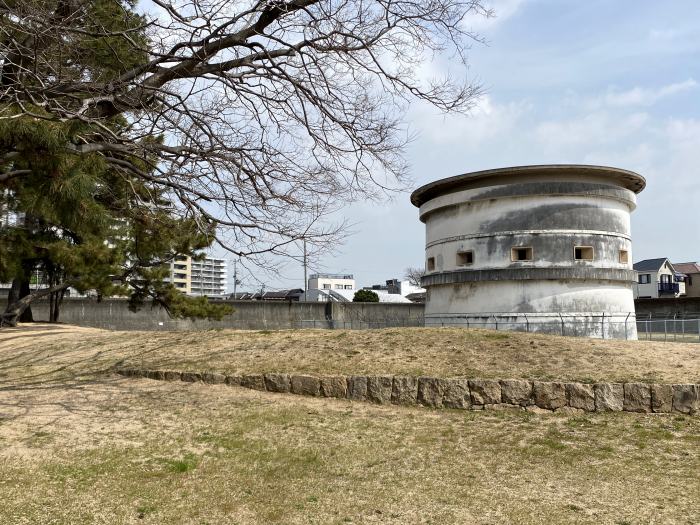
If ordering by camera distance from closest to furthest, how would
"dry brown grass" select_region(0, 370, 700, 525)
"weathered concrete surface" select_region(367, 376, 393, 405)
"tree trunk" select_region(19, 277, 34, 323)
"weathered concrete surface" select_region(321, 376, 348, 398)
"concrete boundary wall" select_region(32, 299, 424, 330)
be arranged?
"dry brown grass" select_region(0, 370, 700, 525)
"weathered concrete surface" select_region(367, 376, 393, 405)
"weathered concrete surface" select_region(321, 376, 348, 398)
"tree trunk" select_region(19, 277, 34, 323)
"concrete boundary wall" select_region(32, 299, 424, 330)

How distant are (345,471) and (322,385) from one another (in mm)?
3659

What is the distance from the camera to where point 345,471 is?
21.9ft

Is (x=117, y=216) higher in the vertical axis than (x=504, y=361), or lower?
higher

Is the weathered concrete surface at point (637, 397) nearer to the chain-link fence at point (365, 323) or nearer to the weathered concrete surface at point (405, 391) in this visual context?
the weathered concrete surface at point (405, 391)

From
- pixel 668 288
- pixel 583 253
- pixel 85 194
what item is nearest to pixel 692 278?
pixel 668 288

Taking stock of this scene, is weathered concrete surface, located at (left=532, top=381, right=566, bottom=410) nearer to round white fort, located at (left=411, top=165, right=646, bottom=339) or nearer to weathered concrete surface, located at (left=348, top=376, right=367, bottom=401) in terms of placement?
weathered concrete surface, located at (left=348, top=376, right=367, bottom=401)

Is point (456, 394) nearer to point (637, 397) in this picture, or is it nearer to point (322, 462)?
point (637, 397)

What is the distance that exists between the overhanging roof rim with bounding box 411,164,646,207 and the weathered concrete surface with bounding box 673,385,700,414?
37.8 ft

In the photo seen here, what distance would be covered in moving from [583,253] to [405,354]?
11.1m

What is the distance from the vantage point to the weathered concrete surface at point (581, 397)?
923 cm

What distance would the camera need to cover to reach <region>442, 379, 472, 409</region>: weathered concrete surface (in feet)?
31.4

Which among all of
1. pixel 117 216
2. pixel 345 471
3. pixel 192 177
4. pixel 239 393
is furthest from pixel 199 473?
pixel 117 216

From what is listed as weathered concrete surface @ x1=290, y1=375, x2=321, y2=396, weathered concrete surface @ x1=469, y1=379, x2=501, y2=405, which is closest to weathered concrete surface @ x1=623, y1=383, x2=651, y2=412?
weathered concrete surface @ x1=469, y1=379, x2=501, y2=405

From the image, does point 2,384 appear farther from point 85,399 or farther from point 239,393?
point 239,393
